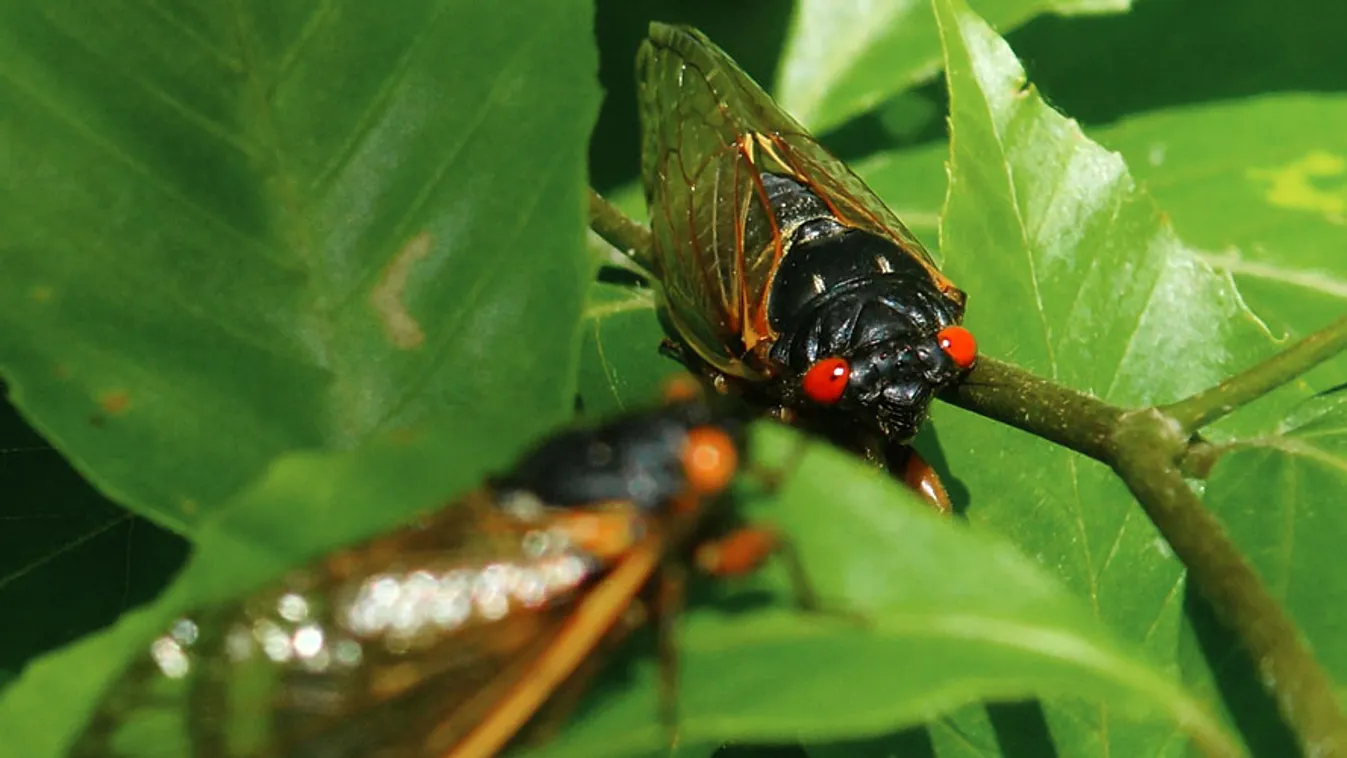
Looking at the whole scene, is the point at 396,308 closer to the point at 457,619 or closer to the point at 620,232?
the point at 457,619

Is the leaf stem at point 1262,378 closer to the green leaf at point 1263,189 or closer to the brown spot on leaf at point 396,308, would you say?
the brown spot on leaf at point 396,308

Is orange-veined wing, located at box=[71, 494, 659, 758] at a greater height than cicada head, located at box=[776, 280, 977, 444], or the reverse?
cicada head, located at box=[776, 280, 977, 444]

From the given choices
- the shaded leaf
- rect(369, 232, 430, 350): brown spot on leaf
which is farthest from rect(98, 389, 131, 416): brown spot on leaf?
the shaded leaf

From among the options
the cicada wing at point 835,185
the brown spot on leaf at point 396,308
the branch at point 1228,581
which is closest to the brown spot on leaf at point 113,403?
the brown spot on leaf at point 396,308

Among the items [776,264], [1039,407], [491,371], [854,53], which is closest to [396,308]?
[491,371]

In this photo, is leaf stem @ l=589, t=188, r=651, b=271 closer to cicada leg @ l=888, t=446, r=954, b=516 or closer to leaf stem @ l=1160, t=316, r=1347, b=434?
cicada leg @ l=888, t=446, r=954, b=516

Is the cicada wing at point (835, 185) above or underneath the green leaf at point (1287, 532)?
underneath
